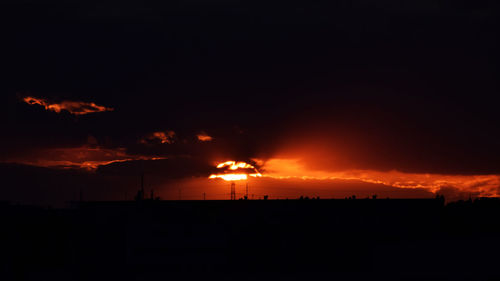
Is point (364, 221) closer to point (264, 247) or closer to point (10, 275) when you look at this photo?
point (264, 247)

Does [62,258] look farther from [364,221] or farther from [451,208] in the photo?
[451,208]

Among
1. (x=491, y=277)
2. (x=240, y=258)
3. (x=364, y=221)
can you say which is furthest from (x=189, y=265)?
(x=491, y=277)

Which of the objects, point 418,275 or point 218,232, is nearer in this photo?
point 418,275

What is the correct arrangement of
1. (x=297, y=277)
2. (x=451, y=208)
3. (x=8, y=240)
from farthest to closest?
(x=451, y=208)
(x=8, y=240)
(x=297, y=277)

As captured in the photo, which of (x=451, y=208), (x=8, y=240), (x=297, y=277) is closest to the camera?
(x=297, y=277)

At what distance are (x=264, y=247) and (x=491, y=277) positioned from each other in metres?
21.6

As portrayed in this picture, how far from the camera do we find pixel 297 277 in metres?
62.7

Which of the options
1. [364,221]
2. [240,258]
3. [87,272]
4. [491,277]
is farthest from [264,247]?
[491,277]

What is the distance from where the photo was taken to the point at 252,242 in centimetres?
6619

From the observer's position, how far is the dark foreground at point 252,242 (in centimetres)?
6372

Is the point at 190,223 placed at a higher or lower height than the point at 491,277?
higher

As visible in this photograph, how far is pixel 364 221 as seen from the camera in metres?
71.9

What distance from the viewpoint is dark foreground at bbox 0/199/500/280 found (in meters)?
63.7

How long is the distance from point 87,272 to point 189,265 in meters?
9.74
